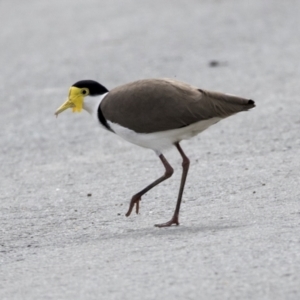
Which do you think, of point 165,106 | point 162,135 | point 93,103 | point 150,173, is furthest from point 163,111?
point 150,173

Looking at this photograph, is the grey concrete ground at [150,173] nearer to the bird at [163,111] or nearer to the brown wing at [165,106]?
the bird at [163,111]

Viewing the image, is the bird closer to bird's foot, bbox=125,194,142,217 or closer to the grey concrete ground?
bird's foot, bbox=125,194,142,217

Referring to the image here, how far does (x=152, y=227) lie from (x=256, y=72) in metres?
6.99

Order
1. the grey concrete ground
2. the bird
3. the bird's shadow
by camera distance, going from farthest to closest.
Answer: the bird, the bird's shadow, the grey concrete ground

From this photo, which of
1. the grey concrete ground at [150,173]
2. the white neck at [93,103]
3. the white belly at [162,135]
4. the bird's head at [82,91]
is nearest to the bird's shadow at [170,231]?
the grey concrete ground at [150,173]

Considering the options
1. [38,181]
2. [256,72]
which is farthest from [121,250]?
[256,72]

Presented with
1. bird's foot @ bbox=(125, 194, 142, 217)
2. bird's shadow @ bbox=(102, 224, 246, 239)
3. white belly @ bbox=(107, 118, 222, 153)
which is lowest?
bird's shadow @ bbox=(102, 224, 246, 239)

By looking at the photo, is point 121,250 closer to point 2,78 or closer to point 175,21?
point 2,78

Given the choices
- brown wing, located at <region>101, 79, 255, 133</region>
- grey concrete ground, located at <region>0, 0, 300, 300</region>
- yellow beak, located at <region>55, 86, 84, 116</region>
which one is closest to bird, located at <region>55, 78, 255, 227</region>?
brown wing, located at <region>101, 79, 255, 133</region>

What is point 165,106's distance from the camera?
23.0 ft

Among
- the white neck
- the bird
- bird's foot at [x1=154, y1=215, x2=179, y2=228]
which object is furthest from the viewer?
the white neck

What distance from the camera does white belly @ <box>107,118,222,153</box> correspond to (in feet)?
23.1

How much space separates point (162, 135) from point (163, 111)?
7.7 inches

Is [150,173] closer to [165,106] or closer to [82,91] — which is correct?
[82,91]
